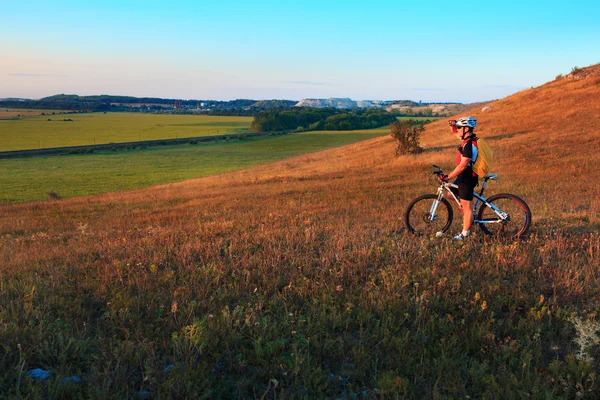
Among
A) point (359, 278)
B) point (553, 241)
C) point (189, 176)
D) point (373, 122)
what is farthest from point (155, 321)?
point (373, 122)

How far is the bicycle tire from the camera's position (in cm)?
690

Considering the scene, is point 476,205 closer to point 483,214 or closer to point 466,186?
point 483,214

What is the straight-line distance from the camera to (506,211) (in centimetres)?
716

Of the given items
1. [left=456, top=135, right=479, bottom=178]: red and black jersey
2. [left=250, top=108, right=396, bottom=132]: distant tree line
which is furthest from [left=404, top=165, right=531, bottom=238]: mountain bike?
[left=250, top=108, right=396, bottom=132]: distant tree line

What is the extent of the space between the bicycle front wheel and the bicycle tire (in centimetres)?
61

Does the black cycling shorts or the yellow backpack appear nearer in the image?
the yellow backpack

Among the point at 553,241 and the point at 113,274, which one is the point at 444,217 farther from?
the point at 113,274

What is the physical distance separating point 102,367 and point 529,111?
40993 mm

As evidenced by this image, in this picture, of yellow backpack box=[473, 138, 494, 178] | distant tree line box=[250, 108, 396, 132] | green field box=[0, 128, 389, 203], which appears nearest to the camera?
yellow backpack box=[473, 138, 494, 178]

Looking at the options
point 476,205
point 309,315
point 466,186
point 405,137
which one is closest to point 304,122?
point 405,137

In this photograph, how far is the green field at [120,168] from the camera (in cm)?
3916

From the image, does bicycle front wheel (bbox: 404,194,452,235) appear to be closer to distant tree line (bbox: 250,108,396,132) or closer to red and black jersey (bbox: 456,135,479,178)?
red and black jersey (bbox: 456,135,479,178)

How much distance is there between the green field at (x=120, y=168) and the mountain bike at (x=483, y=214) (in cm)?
3530

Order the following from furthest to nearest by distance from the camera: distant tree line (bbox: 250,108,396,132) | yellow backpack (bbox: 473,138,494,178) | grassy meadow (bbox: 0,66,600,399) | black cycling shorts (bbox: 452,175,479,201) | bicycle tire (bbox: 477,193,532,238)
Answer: distant tree line (bbox: 250,108,396,132)
bicycle tire (bbox: 477,193,532,238)
black cycling shorts (bbox: 452,175,479,201)
yellow backpack (bbox: 473,138,494,178)
grassy meadow (bbox: 0,66,600,399)
